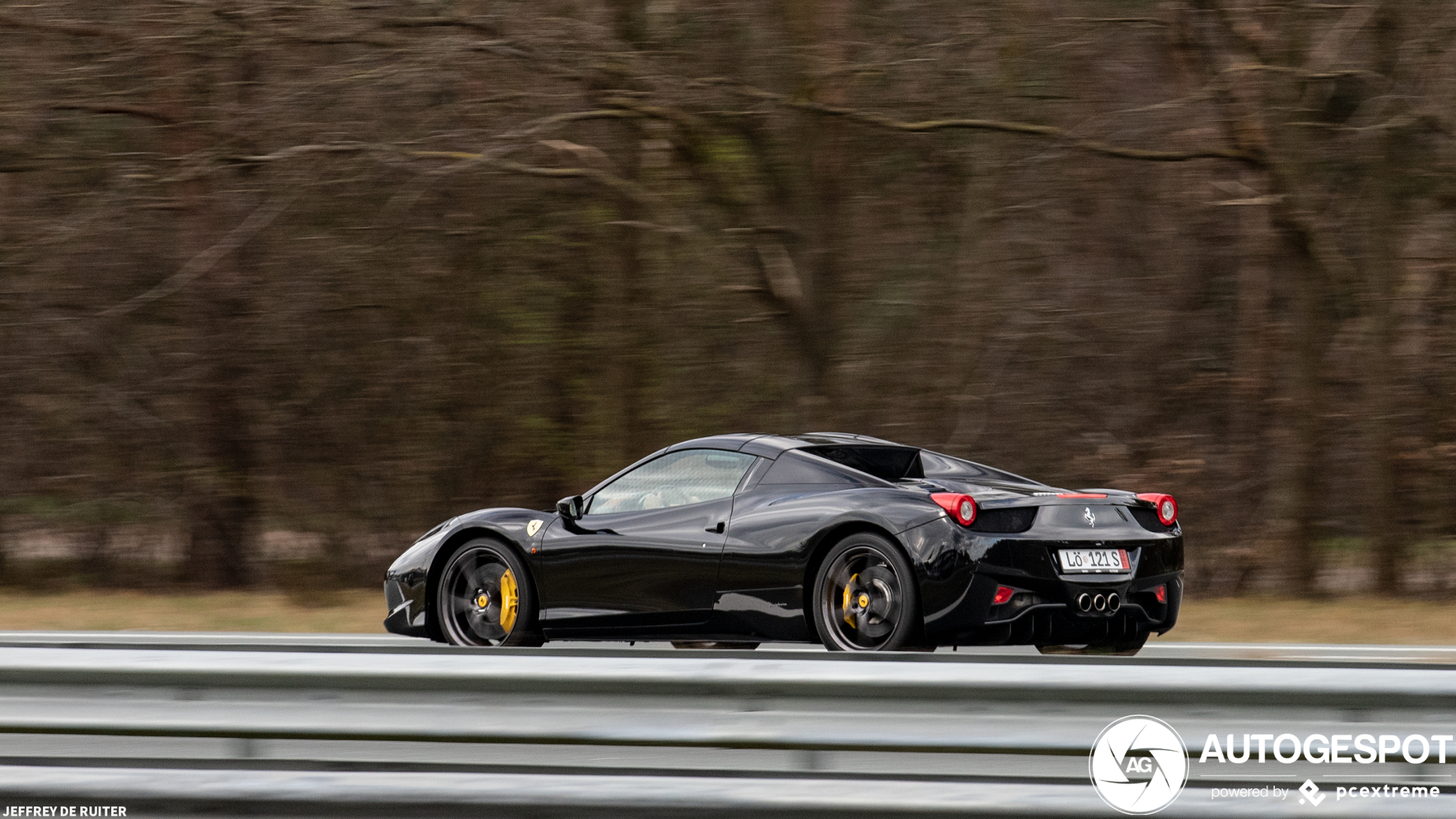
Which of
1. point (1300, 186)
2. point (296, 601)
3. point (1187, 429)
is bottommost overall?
point (296, 601)

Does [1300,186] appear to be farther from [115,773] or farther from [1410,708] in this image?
[115,773]

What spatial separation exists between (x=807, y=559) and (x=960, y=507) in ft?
2.53

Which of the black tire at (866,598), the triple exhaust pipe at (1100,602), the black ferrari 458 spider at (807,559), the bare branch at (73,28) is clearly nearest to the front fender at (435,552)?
the black ferrari 458 spider at (807,559)

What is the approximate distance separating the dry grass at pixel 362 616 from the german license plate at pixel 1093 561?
10.7 ft

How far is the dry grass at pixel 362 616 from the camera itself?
412 inches

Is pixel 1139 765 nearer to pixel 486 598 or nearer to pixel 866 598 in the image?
pixel 866 598

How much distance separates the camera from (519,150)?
13727 millimetres

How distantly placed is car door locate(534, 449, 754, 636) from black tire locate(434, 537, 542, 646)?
12 centimetres

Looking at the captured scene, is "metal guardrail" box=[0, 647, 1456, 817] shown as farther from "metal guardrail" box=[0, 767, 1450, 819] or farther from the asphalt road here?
the asphalt road

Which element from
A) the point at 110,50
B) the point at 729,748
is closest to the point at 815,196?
the point at 110,50

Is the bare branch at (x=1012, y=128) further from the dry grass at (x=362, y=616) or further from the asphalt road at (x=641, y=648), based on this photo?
the asphalt road at (x=641, y=648)

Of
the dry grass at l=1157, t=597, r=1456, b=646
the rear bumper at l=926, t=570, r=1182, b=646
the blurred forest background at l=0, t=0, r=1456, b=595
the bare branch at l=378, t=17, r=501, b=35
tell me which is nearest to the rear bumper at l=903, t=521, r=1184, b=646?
the rear bumper at l=926, t=570, r=1182, b=646

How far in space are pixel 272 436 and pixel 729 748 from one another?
10174mm

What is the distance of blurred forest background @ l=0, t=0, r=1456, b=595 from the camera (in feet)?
41.2
